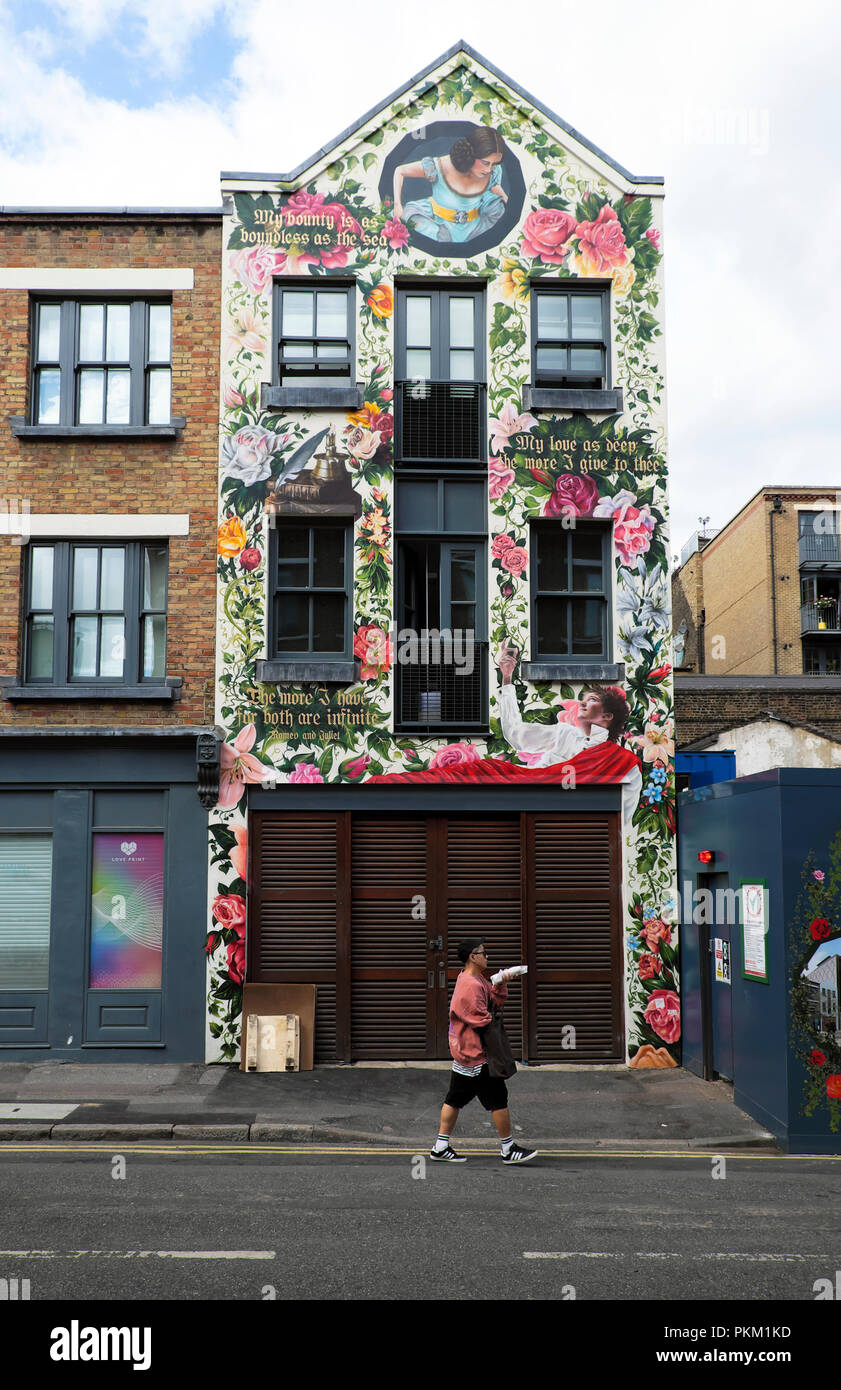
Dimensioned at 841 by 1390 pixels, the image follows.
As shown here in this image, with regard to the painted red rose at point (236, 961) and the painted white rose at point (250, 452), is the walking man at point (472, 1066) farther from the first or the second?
the painted white rose at point (250, 452)

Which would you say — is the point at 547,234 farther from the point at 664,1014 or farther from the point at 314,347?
the point at 664,1014

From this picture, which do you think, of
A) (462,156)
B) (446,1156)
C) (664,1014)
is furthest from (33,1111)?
(462,156)

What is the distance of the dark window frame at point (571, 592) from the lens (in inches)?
Result: 604

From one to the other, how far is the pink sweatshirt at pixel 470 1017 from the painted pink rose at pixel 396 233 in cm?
1001

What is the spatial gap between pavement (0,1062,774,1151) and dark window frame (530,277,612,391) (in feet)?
28.8

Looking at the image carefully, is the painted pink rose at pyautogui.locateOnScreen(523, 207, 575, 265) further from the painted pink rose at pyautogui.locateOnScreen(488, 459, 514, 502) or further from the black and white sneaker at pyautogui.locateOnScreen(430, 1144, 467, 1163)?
the black and white sneaker at pyautogui.locateOnScreen(430, 1144, 467, 1163)

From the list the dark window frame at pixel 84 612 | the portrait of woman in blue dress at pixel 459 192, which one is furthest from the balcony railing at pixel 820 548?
the dark window frame at pixel 84 612

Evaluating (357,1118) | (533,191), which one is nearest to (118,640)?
(357,1118)

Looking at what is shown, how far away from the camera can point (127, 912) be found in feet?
48.7

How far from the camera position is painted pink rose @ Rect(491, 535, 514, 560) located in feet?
50.0

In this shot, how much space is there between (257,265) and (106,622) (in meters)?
5.10

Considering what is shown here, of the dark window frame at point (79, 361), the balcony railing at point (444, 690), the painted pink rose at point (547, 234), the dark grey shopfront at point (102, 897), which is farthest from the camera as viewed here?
the painted pink rose at point (547, 234)

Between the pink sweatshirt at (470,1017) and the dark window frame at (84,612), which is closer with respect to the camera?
the pink sweatshirt at (470,1017)
